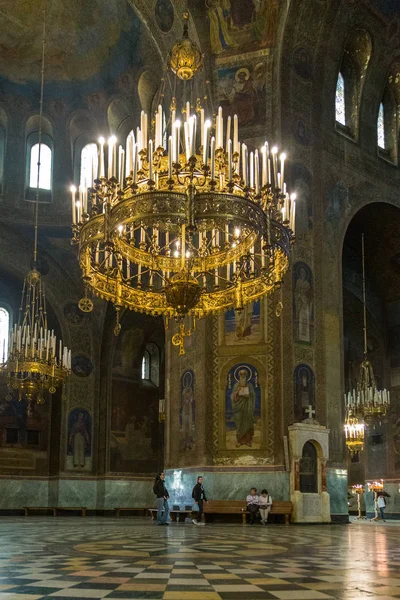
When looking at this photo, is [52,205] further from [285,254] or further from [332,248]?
[285,254]

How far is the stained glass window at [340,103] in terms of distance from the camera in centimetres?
2123

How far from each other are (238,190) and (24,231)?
14.9 metres

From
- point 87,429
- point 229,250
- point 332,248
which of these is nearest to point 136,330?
point 87,429

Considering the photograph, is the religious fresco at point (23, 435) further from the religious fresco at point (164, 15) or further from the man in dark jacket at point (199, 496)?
the religious fresco at point (164, 15)

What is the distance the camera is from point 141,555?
7914mm

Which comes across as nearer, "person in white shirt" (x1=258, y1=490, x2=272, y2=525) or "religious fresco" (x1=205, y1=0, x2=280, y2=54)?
"person in white shirt" (x1=258, y1=490, x2=272, y2=525)

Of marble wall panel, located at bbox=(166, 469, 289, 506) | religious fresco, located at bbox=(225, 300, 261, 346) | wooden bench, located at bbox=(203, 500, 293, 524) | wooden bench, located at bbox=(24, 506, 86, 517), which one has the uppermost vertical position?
religious fresco, located at bbox=(225, 300, 261, 346)

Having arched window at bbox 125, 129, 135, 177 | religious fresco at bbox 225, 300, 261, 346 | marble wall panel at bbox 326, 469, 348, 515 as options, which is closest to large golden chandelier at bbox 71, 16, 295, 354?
arched window at bbox 125, 129, 135, 177

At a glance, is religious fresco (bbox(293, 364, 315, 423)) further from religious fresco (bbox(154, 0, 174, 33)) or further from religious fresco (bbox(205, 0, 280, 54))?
religious fresco (bbox(154, 0, 174, 33))

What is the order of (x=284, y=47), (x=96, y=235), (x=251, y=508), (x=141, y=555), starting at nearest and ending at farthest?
(x=141, y=555) < (x=96, y=235) < (x=251, y=508) < (x=284, y=47)

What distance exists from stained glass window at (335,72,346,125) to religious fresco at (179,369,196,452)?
8553 mm

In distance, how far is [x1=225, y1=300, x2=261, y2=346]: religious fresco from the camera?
17.7 m

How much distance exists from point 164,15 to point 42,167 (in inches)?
299

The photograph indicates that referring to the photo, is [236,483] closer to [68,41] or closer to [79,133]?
[79,133]
